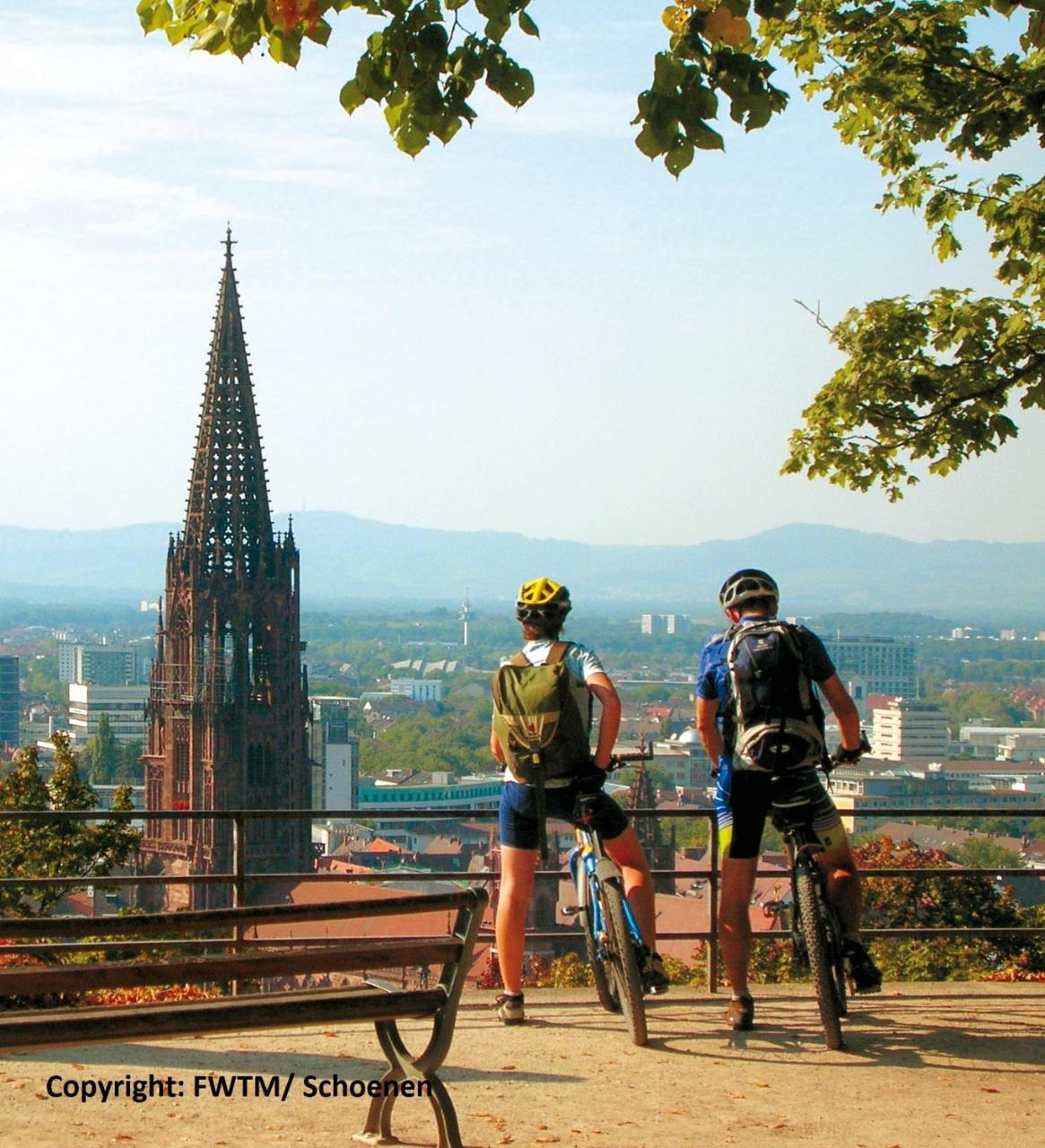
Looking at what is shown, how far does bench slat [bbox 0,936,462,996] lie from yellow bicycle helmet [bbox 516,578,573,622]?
198 centimetres

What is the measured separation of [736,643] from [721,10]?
2.09 meters

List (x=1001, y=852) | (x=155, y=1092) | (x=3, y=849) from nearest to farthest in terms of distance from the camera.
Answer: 1. (x=155, y=1092)
2. (x=3, y=849)
3. (x=1001, y=852)

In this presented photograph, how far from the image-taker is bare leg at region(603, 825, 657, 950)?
6.93 meters

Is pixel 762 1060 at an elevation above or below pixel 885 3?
below

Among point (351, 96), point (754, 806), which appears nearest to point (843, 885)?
point (754, 806)

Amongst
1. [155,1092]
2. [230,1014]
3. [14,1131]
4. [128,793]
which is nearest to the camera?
[230,1014]

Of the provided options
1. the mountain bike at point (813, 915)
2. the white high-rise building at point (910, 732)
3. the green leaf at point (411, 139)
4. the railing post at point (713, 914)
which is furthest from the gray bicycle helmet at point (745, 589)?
the white high-rise building at point (910, 732)

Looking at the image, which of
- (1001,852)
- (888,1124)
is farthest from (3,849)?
(1001,852)

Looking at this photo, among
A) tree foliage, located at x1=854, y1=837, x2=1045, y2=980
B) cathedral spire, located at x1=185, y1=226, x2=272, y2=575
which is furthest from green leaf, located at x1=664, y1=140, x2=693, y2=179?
cathedral spire, located at x1=185, y1=226, x2=272, y2=575

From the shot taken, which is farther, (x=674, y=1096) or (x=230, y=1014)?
(x=674, y=1096)

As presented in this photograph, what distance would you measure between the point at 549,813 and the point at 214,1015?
2398 millimetres

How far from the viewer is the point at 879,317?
13.5 meters

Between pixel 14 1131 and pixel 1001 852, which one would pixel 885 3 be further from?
pixel 1001 852

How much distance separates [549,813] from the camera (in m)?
7.10
